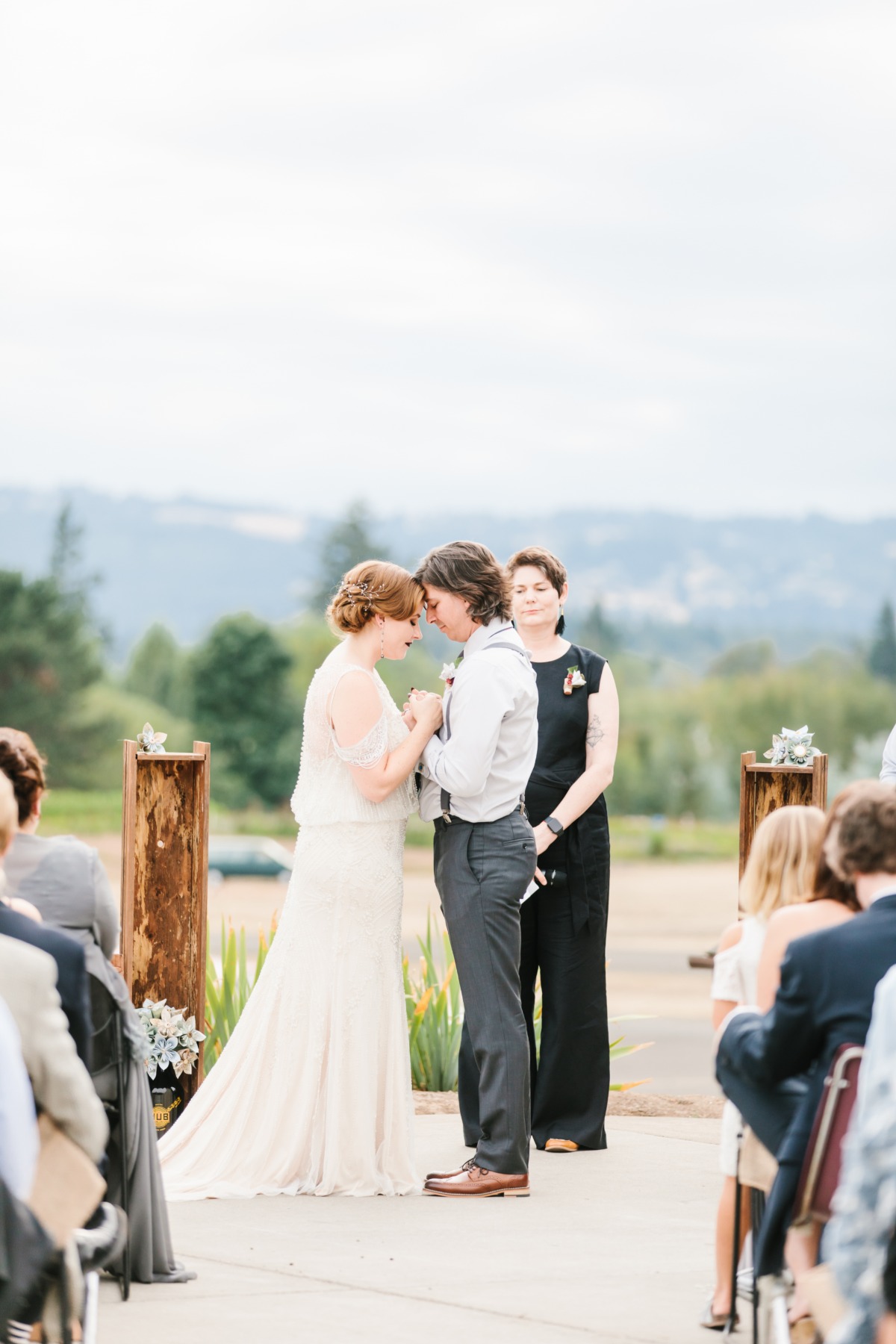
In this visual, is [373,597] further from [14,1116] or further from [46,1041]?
[14,1116]

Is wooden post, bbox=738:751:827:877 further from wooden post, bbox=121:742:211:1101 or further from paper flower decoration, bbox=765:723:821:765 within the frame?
wooden post, bbox=121:742:211:1101

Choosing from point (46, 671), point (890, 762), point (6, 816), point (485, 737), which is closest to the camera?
point (6, 816)

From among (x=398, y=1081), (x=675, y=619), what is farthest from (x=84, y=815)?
(x=675, y=619)

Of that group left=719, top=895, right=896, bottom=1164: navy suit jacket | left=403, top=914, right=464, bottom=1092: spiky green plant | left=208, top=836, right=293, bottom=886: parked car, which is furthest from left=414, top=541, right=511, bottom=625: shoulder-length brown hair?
left=208, top=836, right=293, bottom=886: parked car

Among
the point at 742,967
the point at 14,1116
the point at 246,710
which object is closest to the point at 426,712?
the point at 742,967

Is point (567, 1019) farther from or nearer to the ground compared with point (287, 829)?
farther from the ground

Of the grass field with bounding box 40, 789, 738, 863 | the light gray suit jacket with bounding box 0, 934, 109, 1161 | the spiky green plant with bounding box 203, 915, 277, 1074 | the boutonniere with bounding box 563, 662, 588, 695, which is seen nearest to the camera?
the light gray suit jacket with bounding box 0, 934, 109, 1161

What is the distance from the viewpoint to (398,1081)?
5.56 m

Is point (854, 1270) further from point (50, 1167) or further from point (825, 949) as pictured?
point (50, 1167)

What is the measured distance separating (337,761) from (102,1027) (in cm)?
168

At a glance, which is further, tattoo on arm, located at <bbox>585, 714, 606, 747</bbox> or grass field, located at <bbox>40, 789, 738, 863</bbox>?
grass field, located at <bbox>40, 789, 738, 863</bbox>

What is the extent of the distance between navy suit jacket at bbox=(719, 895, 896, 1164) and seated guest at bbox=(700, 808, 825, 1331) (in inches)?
11.7

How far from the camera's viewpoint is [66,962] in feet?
11.0

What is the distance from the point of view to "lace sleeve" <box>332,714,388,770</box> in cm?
545
